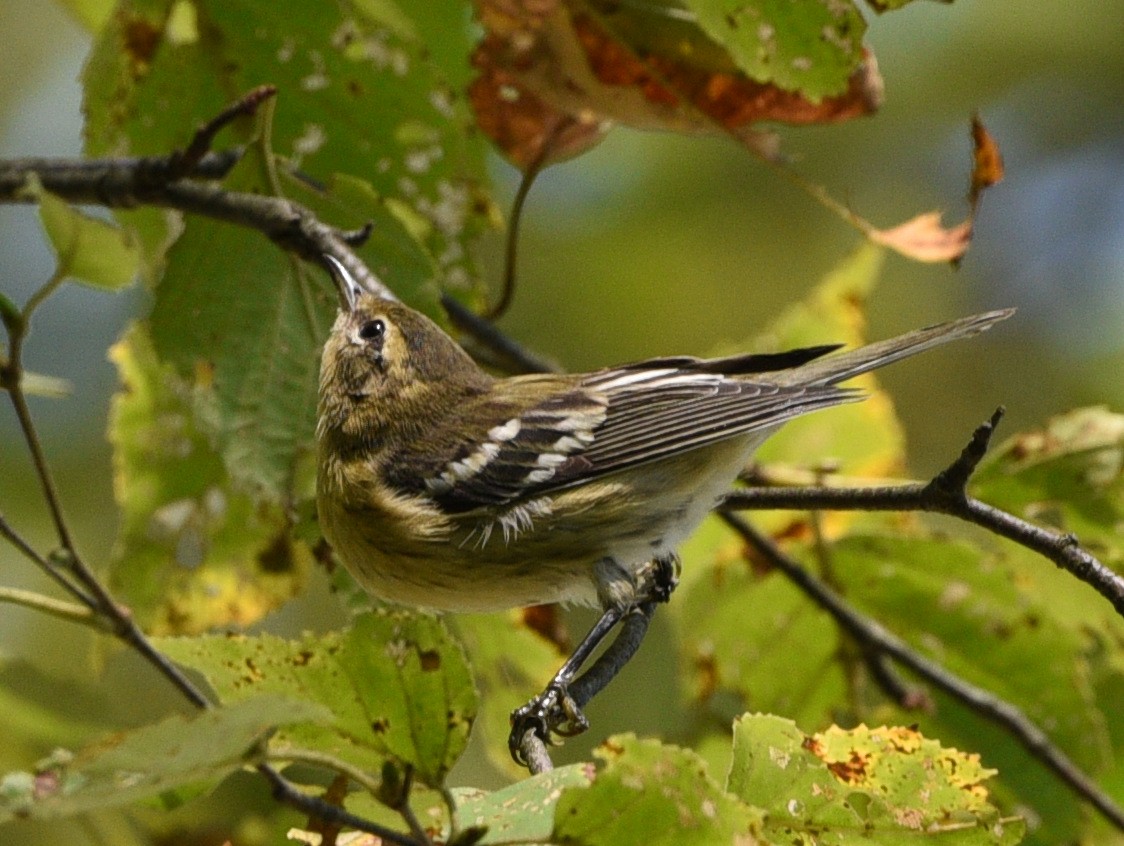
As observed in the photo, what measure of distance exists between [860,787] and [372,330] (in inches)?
56.4

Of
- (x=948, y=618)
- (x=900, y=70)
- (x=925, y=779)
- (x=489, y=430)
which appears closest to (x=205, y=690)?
(x=489, y=430)

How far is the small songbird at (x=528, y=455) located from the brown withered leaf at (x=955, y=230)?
22cm

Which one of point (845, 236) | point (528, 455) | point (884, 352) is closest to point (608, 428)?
point (528, 455)

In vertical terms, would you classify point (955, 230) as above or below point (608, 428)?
above

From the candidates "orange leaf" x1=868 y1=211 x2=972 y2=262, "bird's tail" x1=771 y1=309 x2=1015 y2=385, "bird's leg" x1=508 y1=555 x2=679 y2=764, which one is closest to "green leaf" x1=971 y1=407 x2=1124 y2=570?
"bird's tail" x1=771 y1=309 x2=1015 y2=385

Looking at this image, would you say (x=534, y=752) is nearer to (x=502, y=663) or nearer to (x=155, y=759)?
(x=155, y=759)

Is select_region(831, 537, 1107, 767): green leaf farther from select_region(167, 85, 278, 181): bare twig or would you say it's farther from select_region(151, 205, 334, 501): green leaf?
select_region(167, 85, 278, 181): bare twig

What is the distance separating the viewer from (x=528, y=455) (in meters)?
2.51

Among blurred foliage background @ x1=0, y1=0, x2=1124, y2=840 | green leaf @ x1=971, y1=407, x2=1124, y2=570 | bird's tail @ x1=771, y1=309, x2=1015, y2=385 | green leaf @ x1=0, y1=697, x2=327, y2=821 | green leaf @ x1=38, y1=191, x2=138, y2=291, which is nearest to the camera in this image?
green leaf @ x1=0, y1=697, x2=327, y2=821

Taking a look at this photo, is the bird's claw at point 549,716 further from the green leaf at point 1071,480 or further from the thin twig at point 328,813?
the green leaf at point 1071,480

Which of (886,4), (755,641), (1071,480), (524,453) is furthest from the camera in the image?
(755,641)

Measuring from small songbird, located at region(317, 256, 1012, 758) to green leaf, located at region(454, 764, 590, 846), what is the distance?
0.79 m

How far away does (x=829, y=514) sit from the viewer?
2.97m

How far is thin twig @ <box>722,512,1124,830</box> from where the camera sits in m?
2.61
